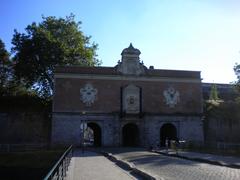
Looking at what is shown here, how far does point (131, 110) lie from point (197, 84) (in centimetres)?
937

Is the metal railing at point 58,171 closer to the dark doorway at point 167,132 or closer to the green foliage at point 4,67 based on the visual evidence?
the dark doorway at point 167,132

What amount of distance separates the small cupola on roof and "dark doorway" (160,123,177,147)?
7654 mm

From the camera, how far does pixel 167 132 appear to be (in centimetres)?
4469

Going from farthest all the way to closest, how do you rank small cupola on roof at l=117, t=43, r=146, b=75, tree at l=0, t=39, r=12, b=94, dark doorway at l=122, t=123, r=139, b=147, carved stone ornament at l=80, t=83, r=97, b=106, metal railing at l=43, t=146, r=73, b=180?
tree at l=0, t=39, r=12, b=94, dark doorway at l=122, t=123, r=139, b=147, small cupola on roof at l=117, t=43, r=146, b=75, carved stone ornament at l=80, t=83, r=97, b=106, metal railing at l=43, t=146, r=73, b=180

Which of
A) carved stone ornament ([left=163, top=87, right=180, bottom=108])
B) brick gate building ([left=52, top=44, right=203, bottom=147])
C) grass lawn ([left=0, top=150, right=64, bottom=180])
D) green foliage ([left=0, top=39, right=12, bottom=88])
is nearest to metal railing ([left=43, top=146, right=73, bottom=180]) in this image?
grass lawn ([left=0, top=150, right=64, bottom=180])

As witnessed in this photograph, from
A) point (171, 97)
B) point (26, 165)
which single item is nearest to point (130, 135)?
point (171, 97)

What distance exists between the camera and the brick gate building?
3997 centimetres

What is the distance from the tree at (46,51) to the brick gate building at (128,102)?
7.09 m

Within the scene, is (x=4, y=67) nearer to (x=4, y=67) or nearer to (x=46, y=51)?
(x=4, y=67)

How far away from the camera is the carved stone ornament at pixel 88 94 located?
133ft

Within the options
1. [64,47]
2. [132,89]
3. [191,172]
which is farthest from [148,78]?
[191,172]

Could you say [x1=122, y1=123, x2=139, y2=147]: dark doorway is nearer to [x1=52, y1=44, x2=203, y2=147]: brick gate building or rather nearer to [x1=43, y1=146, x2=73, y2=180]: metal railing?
[x1=52, y1=44, x2=203, y2=147]: brick gate building

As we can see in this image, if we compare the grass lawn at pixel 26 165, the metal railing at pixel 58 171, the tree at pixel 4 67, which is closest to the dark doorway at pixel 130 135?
the grass lawn at pixel 26 165

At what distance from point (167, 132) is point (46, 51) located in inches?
746
